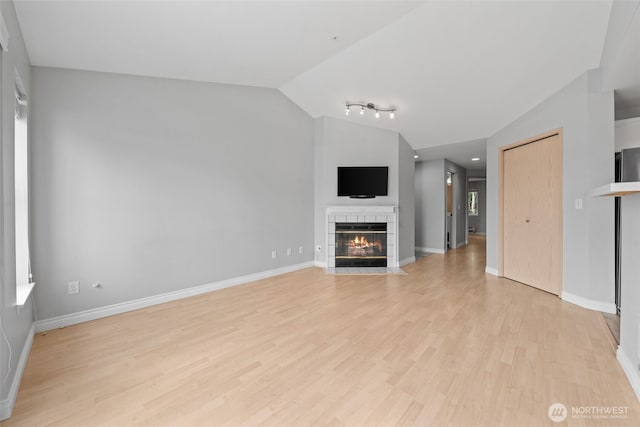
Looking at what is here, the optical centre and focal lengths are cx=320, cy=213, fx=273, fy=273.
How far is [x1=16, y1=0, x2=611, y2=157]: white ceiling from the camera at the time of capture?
2.32 m

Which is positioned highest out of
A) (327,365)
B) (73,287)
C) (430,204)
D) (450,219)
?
(430,204)

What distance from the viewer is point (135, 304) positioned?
3104 millimetres

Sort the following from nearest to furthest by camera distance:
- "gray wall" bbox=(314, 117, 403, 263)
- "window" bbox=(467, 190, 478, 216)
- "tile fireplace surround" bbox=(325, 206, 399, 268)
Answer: "tile fireplace surround" bbox=(325, 206, 399, 268) < "gray wall" bbox=(314, 117, 403, 263) < "window" bbox=(467, 190, 478, 216)

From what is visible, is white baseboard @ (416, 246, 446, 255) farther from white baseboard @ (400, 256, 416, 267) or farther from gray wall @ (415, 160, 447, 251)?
white baseboard @ (400, 256, 416, 267)

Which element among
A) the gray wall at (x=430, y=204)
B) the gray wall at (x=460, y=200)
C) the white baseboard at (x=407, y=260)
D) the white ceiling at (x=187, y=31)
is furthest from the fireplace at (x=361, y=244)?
the gray wall at (x=460, y=200)

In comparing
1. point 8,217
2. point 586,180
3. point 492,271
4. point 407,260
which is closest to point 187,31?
point 8,217

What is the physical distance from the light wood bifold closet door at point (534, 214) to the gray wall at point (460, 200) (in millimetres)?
3213

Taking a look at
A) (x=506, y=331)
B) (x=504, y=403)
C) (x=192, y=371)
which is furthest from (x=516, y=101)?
(x=192, y=371)

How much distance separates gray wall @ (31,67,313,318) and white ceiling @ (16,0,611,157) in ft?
0.97

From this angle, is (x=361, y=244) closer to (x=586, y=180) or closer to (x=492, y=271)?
(x=492, y=271)

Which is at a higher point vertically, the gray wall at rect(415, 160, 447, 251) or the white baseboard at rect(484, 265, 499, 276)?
the gray wall at rect(415, 160, 447, 251)

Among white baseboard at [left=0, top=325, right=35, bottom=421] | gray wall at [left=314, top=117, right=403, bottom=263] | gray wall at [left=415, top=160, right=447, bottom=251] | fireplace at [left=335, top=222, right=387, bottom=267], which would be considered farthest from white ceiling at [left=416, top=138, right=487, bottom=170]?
white baseboard at [left=0, top=325, right=35, bottom=421]

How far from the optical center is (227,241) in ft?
13.0

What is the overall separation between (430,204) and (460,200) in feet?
5.47
